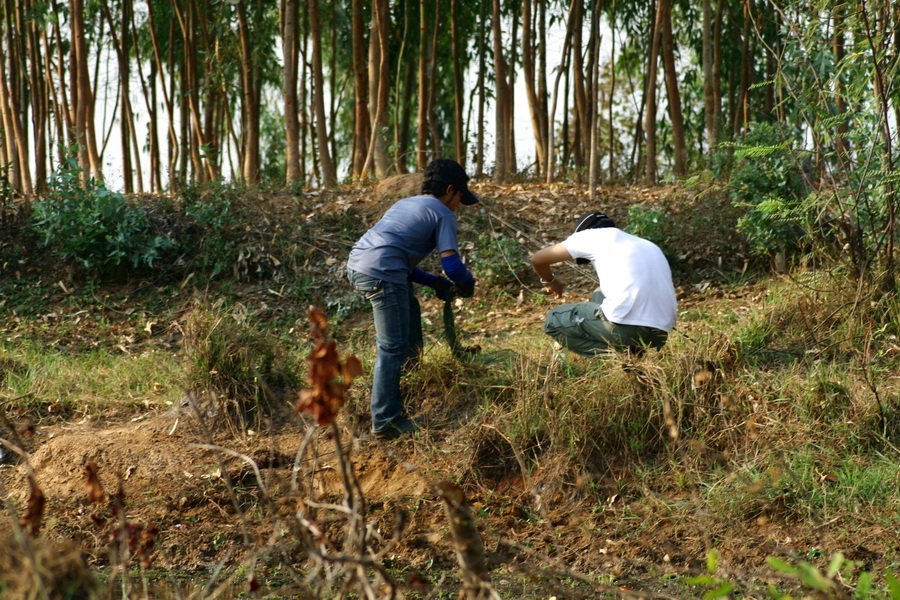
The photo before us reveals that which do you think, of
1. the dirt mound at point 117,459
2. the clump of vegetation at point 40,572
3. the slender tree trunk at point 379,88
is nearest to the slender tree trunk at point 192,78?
the slender tree trunk at point 379,88

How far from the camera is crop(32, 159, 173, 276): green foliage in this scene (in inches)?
386

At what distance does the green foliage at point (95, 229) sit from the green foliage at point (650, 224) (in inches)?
170

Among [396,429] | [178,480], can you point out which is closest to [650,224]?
[396,429]

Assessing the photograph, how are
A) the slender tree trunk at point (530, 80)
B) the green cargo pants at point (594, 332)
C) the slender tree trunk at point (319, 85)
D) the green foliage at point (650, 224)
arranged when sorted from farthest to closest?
the slender tree trunk at point (530, 80), the slender tree trunk at point (319, 85), the green foliage at point (650, 224), the green cargo pants at point (594, 332)

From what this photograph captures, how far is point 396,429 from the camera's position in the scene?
627 centimetres

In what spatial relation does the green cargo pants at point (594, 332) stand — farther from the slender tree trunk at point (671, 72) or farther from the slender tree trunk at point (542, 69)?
the slender tree trunk at point (542, 69)

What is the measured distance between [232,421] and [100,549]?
4.09 ft

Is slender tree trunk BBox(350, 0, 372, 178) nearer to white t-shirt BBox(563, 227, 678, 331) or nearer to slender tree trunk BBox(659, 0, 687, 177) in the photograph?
slender tree trunk BBox(659, 0, 687, 177)

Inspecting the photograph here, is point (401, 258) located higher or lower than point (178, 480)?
higher

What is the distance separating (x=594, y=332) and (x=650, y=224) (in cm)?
325

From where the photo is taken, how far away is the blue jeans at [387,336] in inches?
230

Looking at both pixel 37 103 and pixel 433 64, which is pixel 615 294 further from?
pixel 37 103

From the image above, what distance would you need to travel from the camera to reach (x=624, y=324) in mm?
6105

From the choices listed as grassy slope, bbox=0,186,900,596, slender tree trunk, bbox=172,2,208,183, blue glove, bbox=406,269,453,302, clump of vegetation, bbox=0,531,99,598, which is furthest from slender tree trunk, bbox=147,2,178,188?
clump of vegetation, bbox=0,531,99,598
